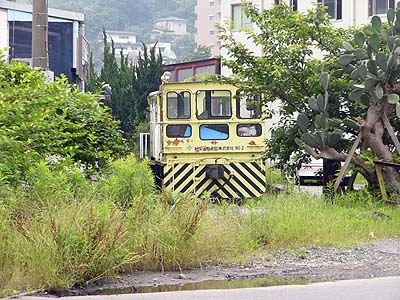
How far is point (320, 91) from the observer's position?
16500mm

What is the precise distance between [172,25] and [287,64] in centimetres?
10947

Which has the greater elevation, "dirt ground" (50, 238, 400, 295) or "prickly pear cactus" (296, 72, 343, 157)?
"prickly pear cactus" (296, 72, 343, 157)

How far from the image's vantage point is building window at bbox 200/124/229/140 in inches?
684

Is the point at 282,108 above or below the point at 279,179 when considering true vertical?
above

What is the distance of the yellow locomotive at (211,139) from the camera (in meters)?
17.2

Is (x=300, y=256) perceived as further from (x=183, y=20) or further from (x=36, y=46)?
(x=183, y=20)

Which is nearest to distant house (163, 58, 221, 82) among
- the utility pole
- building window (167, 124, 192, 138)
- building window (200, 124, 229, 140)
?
building window (200, 124, 229, 140)

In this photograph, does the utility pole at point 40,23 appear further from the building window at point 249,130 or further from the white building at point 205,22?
the white building at point 205,22

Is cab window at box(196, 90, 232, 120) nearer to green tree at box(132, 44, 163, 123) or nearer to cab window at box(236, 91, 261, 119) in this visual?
cab window at box(236, 91, 261, 119)

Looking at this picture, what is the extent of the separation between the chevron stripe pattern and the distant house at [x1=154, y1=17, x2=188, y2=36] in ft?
304

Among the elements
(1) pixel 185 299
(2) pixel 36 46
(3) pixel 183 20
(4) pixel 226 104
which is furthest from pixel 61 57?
(3) pixel 183 20

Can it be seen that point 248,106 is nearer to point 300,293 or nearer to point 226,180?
point 226,180

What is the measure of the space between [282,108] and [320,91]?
1.14 meters

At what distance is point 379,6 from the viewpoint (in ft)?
126
